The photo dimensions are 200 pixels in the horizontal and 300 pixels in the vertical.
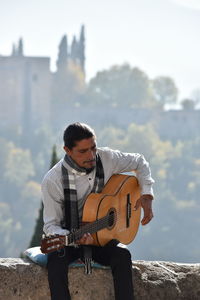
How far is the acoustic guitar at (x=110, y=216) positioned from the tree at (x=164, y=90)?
102 m

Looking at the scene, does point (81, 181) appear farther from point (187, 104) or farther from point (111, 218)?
point (187, 104)

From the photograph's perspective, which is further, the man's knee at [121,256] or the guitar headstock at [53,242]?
the man's knee at [121,256]

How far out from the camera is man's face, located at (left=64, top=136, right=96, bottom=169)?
12.2 feet

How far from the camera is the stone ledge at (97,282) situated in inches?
151

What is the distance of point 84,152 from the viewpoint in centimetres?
374

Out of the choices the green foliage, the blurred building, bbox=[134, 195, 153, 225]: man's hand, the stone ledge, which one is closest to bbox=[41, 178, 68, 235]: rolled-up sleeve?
the stone ledge

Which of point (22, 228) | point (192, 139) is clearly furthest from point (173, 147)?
point (22, 228)

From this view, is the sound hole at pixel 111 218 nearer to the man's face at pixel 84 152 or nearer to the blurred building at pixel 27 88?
the man's face at pixel 84 152

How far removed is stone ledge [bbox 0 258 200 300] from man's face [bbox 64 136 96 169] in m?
0.51

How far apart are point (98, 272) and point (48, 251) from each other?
427 mm

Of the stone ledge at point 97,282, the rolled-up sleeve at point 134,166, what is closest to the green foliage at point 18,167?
the stone ledge at point 97,282

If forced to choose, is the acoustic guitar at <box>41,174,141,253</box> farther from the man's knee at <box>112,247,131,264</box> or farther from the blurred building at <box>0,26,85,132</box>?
the blurred building at <box>0,26,85,132</box>

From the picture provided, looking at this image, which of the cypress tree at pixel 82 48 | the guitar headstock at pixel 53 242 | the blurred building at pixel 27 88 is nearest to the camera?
the guitar headstock at pixel 53 242

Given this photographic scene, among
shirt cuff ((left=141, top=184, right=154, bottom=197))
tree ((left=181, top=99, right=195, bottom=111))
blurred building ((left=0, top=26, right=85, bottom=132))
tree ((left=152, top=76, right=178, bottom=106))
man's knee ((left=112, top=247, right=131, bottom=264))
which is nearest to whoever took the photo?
man's knee ((left=112, top=247, right=131, bottom=264))
